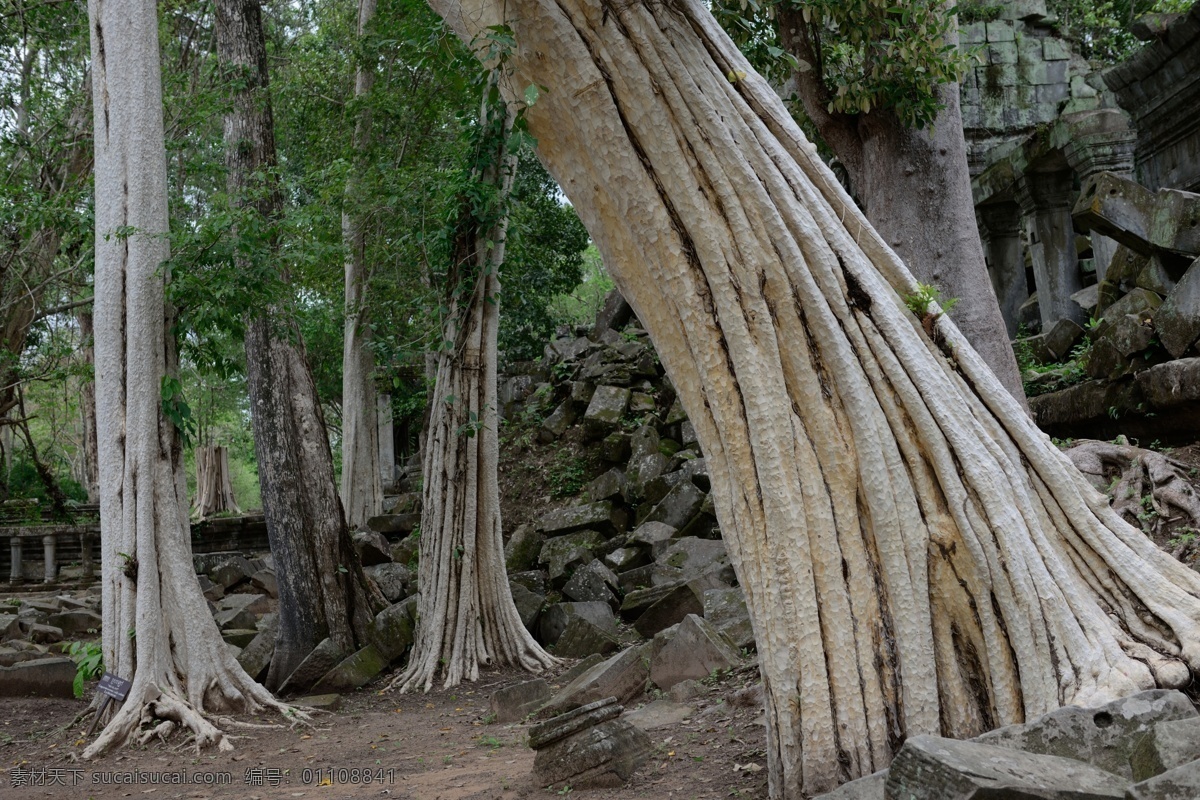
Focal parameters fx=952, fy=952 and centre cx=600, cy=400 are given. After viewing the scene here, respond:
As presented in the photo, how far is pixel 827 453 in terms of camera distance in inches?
116

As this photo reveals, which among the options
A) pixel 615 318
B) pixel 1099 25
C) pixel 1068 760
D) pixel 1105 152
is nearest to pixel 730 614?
pixel 1068 760

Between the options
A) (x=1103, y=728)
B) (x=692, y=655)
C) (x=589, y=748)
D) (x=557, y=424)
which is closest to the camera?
(x=1103, y=728)

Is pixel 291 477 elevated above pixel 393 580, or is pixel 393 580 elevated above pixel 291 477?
pixel 291 477

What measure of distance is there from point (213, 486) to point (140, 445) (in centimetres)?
1296

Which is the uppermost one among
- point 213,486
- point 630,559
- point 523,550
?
point 213,486

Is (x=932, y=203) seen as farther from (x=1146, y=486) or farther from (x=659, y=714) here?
(x=659, y=714)

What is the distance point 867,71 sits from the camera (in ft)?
16.9

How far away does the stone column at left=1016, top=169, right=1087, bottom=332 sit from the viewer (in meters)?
9.32

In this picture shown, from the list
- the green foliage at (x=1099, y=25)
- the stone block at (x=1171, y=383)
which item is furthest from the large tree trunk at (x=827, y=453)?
the green foliage at (x=1099, y=25)

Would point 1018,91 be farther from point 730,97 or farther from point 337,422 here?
point 337,422

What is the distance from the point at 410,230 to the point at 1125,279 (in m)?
5.72

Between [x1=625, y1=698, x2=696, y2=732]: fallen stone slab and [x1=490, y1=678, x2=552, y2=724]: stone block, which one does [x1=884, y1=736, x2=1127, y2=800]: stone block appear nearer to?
[x1=625, y1=698, x2=696, y2=732]: fallen stone slab

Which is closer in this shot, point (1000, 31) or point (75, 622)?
point (75, 622)

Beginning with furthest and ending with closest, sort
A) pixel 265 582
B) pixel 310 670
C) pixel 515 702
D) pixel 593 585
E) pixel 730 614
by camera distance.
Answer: pixel 265 582 → pixel 593 585 → pixel 310 670 → pixel 730 614 → pixel 515 702
